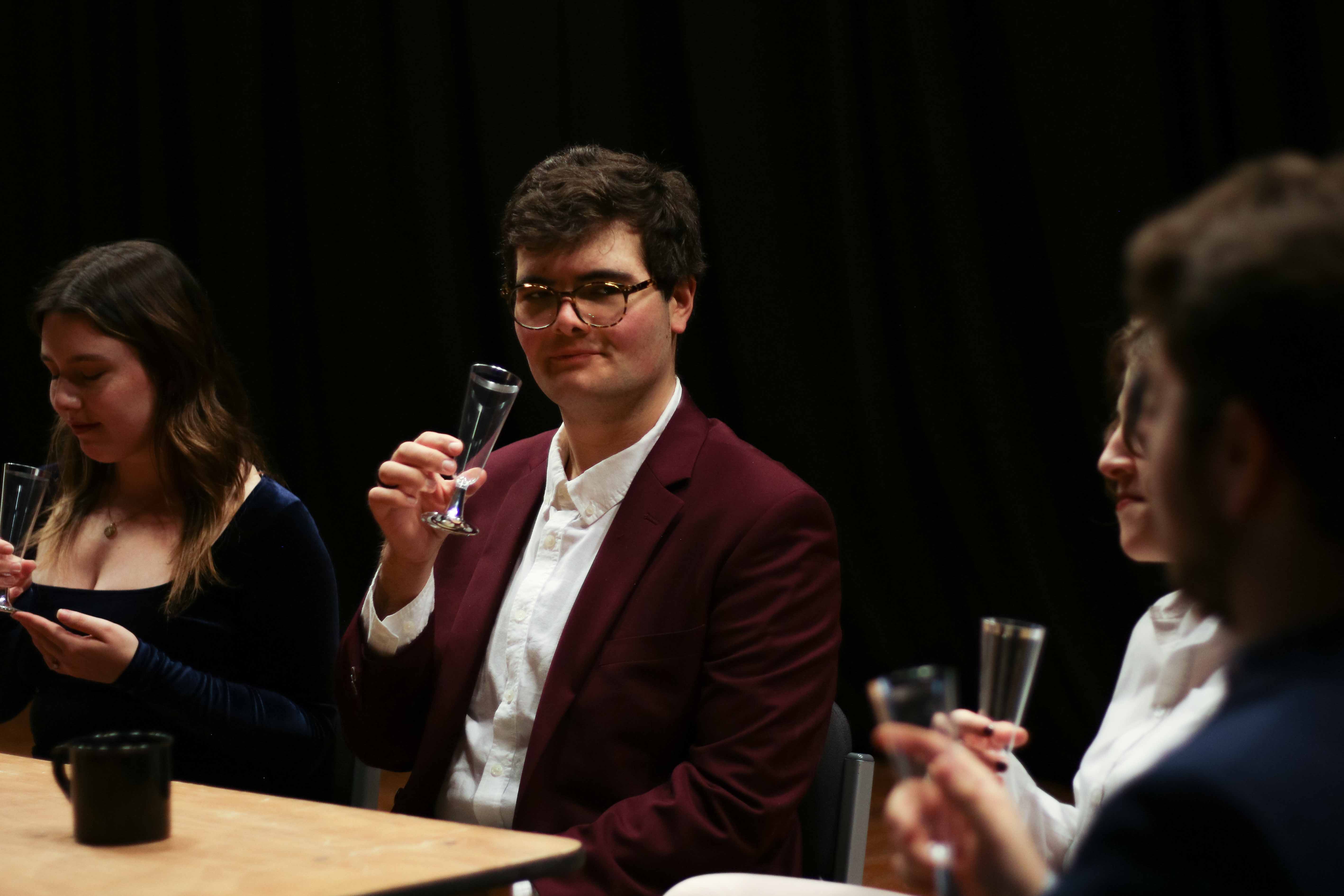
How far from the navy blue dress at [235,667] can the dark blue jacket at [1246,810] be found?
1.78 m

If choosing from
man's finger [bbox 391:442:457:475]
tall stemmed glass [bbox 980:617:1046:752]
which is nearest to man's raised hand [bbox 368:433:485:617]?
man's finger [bbox 391:442:457:475]

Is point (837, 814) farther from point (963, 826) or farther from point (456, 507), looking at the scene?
point (963, 826)

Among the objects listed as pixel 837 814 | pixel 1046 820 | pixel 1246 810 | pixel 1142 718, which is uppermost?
pixel 1246 810

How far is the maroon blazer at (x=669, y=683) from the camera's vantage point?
5.97ft

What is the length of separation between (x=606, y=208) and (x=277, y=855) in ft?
3.65

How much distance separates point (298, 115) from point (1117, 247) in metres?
3.11

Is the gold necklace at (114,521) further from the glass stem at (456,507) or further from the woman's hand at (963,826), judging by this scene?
the woman's hand at (963,826)

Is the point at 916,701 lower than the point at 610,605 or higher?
higher

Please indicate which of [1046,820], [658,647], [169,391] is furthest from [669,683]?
[169,391]

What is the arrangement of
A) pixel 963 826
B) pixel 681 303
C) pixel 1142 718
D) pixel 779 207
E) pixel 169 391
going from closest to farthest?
1. pixel 963 826
2. pixel 1142 718
3. pixel 681 303
4. pixel 169 391
5. pixel 779 207

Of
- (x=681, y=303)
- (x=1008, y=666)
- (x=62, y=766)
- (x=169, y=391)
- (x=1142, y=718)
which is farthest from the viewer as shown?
(x=169, y=391)

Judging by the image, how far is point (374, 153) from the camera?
5145 millimetres

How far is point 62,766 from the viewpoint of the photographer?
145cm

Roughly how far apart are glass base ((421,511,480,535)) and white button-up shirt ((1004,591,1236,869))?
0.77m
